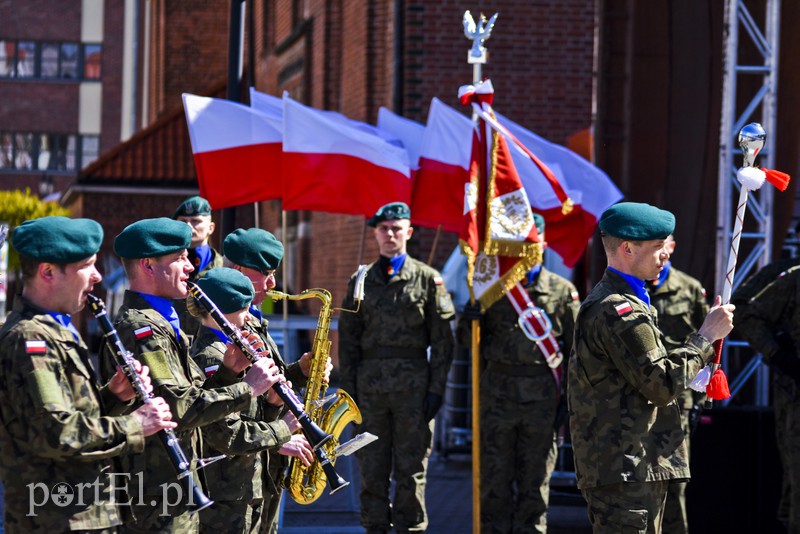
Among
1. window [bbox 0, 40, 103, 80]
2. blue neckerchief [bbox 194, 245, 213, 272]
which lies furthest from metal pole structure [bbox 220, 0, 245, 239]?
window [bbox 0, 40, 103, 80]

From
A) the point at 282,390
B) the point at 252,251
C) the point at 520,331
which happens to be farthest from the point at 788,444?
the point at 282,390

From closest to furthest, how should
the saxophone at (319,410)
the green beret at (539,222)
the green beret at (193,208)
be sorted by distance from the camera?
1. the saxophone at (319,410)
2. the green beret at (193,208)
3. the green beret at (539,222)

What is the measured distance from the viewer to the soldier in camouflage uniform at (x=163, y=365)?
176 inches

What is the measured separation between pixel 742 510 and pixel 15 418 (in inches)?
211

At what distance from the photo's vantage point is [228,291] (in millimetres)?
5090

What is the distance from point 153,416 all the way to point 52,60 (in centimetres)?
5066

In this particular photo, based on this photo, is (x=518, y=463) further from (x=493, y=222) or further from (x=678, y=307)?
(x=493, y=222)

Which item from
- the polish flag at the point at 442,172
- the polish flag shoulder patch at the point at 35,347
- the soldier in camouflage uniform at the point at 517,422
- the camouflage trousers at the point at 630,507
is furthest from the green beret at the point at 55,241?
the polish flag at the point at 442,172

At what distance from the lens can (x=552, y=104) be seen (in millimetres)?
14297

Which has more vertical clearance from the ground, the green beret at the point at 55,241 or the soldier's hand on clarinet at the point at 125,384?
the green beret at the point at 55,241

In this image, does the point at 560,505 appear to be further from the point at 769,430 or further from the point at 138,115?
the point at 138,115

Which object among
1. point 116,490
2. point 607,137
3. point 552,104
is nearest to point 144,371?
point 116,490

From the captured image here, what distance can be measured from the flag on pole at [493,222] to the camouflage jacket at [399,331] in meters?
0.31

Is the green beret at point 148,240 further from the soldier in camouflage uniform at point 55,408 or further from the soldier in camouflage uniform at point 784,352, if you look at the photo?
the soldier in camouflage uniform at point 784,352
